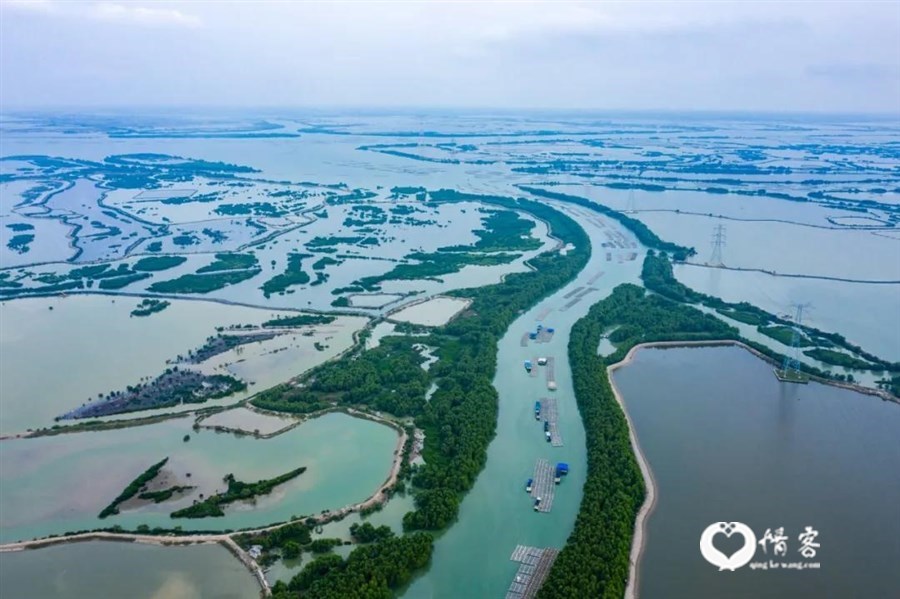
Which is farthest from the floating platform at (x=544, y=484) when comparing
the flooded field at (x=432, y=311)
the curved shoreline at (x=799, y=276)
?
the curved shoreline at (x=799, y=276)

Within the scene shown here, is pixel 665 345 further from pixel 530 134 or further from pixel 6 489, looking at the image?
pixel 530 134

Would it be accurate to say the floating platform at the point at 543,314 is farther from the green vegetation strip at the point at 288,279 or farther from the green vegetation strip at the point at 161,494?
the green vegetation strip at the point at 161,494

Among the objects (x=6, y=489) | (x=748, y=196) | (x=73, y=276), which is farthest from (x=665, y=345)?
(x=748, y=196)

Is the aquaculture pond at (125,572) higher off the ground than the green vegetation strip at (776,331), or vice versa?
the green vegetation strip at (776,331)

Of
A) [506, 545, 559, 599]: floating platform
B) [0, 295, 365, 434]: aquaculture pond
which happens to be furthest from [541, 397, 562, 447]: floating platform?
[0, 295, 365, 434]: aquaculture pond

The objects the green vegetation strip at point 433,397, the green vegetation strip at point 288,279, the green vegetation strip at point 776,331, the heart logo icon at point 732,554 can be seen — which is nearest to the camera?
the heart logo icon at point 732,554

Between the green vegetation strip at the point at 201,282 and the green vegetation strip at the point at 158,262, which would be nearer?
the green vegetation strip at the point at 201,282
